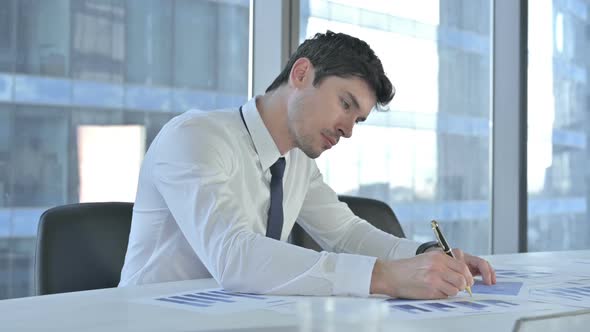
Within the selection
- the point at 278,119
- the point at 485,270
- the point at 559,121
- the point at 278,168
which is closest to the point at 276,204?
the point at 278,168

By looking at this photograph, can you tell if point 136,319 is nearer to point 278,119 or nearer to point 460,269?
point 460,269

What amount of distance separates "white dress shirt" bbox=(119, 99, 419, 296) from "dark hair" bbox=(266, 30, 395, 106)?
0.72 ft

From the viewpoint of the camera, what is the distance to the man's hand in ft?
4.50

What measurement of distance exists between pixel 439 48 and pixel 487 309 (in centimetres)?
315

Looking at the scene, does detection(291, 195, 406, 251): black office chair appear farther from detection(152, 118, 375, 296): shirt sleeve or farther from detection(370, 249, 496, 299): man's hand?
detection(370, 249, 496, 299): man's hand

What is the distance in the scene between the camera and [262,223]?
2.06 metres

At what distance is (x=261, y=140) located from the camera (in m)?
2.04

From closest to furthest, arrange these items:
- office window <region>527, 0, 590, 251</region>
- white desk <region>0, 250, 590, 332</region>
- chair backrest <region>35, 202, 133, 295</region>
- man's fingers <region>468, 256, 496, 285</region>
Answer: white desk <region>0, 250, 590, 332</region> < man's fingers <region>468, 256, 496, 285</region> < chair backrest <region>35, 202, 133, 295</region> < office window <region>527, 0, 590, 251</region>

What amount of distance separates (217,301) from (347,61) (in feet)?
2.92

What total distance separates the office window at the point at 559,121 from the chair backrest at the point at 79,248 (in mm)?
2912

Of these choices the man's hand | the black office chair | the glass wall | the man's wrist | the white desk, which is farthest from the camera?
the glass wall

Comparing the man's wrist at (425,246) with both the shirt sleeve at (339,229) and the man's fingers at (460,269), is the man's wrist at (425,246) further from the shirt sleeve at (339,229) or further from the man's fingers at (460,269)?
the man's fingers at (460,269)

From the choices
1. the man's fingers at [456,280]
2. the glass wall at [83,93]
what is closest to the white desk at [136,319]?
the man's fingers at [456,280]

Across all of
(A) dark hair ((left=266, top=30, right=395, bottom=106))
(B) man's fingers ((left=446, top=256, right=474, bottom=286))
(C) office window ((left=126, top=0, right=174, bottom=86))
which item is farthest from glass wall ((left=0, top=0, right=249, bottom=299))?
(B) man's fingers ((left=446, top=256, right=474, bottom=286))
